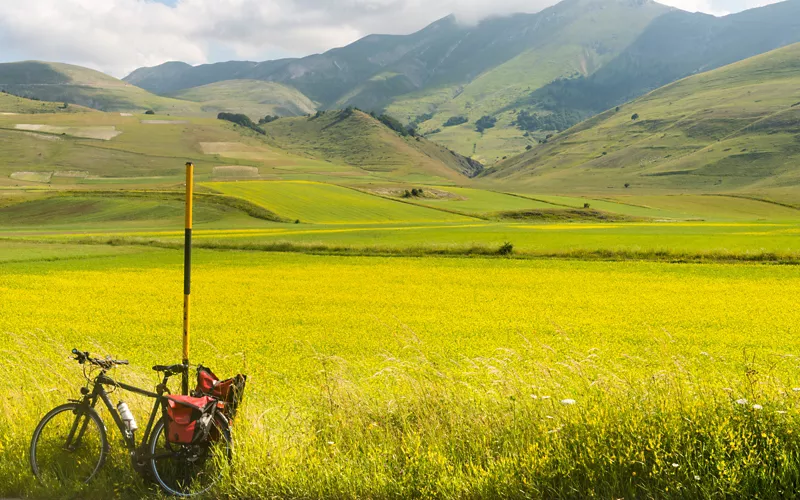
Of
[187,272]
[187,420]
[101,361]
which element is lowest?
[187,420]

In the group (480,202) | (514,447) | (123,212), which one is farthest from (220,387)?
(480,202)

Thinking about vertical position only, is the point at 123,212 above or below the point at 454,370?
below

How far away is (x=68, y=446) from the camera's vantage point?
7852 mm

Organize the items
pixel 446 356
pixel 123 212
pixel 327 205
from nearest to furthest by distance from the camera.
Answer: pixel 446 356, pixel 123 212, pixel 327 205

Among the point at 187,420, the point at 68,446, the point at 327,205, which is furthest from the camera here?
the point at 327,205

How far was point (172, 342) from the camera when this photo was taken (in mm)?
17688

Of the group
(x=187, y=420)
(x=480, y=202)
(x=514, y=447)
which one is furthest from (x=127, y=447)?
(x=480, y=202)

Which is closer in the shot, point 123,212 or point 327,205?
point 123,212

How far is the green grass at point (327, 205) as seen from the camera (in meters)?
106

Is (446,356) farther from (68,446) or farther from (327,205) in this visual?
(327,205)

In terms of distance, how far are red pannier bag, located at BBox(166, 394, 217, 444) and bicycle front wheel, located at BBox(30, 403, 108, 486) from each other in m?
1.04

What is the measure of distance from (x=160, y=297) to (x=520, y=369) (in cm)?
1966

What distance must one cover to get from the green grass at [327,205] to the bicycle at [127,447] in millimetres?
93931

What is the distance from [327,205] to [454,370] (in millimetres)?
104494
